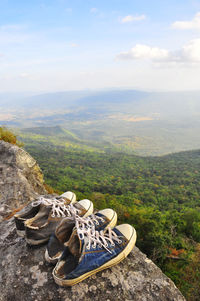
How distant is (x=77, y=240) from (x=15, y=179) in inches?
119

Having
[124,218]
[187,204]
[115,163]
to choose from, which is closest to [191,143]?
[115,163]

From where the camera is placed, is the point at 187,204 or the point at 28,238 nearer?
the point at 28,238

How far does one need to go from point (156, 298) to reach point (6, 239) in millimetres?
2077

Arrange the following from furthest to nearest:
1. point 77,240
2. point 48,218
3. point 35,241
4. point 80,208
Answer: point 80,208
point 48,218
point 35,241
point 77,240

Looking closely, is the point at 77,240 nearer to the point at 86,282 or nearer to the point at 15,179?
the point at 86,282

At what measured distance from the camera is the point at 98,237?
6.92ft

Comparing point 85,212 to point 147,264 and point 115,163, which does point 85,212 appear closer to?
point 147,264

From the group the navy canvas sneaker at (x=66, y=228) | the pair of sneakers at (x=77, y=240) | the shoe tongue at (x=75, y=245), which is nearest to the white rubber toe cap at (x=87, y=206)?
the pair of sneakers at (x=77, y=240)

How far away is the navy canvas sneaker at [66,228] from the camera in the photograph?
203 cm

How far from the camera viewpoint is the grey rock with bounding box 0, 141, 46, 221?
3787 mm

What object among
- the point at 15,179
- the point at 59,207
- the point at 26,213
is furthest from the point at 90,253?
the point at 15,179

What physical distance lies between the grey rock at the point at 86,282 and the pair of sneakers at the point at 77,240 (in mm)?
122

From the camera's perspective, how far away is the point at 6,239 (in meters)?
2.56

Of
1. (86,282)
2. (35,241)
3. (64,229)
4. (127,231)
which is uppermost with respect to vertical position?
(64,229)
